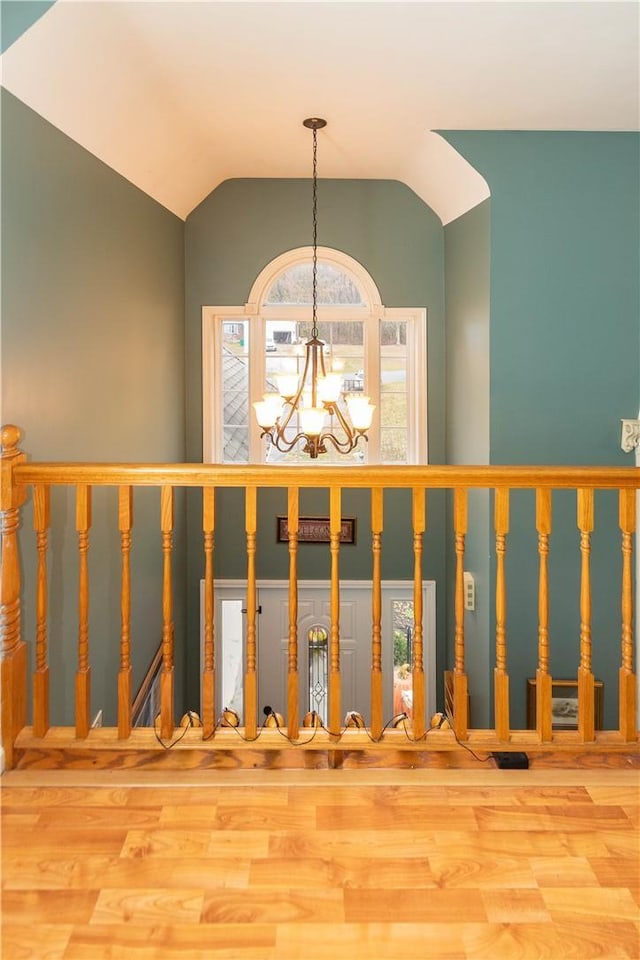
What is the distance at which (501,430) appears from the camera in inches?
169

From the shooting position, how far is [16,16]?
2.31 m

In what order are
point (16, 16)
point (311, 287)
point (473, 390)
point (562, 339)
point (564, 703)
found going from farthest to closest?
point (311, 287), point (473, 390), point (564, 703), point (562, 339), point (16, 16)

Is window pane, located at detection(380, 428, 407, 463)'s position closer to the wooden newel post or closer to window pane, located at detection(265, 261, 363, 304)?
window pane, located at detection(265, 261, 363, 304)

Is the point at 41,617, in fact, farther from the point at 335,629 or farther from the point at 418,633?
the point at 418,633

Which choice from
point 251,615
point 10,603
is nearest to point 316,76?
point 251,615

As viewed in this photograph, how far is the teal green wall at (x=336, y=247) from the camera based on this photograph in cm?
528

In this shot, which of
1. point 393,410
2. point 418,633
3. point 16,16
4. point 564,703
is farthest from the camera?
point 393,410

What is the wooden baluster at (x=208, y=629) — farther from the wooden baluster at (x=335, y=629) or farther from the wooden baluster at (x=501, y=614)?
the wooden baluster at (x=501, y=614)

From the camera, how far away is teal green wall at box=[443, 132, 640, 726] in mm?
4160

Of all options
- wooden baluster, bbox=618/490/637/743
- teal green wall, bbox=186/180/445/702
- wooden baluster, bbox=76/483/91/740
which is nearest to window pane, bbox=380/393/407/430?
teal green wall, bbox=186/180/445/702

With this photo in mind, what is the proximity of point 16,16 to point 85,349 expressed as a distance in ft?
4.33

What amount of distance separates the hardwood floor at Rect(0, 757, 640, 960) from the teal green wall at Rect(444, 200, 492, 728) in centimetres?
236

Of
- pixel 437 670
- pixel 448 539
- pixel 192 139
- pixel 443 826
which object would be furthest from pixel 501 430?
pixel 443 826

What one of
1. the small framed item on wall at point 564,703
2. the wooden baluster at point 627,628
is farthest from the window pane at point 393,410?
the wooden baluster at point 627,628
